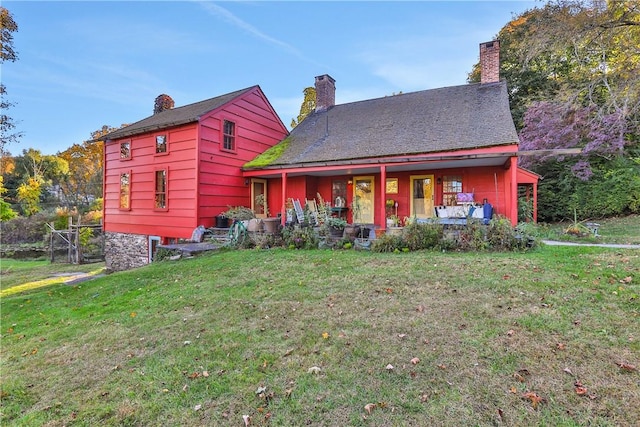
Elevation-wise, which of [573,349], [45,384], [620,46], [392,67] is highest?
[392,67]

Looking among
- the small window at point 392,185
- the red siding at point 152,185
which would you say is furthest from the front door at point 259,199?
the small window at point 392,185

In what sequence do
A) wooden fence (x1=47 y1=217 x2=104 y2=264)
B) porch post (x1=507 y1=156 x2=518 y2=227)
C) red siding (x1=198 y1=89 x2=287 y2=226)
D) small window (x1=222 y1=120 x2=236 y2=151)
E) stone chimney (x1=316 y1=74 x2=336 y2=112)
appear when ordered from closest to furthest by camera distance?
porch post (x1=507 y1=156 x2=518 y2=227) → red siding (x1=198 y1=89 x2=287 y2=226) → small window (x1=222 y1=120 x2=236 y2=151) → stone chimney (x1=316 y1=74 x2=336 y2=112) → wooden fence (x1=47 y1=217 x2=104 y2=264)

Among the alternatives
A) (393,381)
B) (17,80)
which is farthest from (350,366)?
(17,80)

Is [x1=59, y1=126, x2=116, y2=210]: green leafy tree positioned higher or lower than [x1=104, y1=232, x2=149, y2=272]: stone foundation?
higher

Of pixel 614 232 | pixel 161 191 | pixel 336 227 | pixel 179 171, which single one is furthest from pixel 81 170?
pixel 614 232

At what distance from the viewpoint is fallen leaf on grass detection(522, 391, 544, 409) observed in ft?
7.38

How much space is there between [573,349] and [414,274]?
2.51m

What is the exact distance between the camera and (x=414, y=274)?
17.2ft

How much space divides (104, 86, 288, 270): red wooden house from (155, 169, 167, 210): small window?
37 millimetres

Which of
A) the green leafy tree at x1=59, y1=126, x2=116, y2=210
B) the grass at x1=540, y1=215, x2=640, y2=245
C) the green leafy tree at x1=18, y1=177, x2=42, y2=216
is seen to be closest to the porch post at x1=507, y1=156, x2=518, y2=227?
the grass at x1=540, y1=215, x2=640, y2=245

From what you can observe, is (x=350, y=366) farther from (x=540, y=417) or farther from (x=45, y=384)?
(x=45, y=384)

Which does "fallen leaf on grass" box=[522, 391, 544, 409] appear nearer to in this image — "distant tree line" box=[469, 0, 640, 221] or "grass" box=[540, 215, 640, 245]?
"distant tree line" box=[469, 0, 640, 221]

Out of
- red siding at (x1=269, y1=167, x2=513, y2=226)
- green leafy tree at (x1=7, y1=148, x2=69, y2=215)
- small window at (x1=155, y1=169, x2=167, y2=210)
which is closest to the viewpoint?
red siding at (x1=269, y1=167, x2=513, y2=226)

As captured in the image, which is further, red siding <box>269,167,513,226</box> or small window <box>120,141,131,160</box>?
small window <box>120,141,131,160</box>
